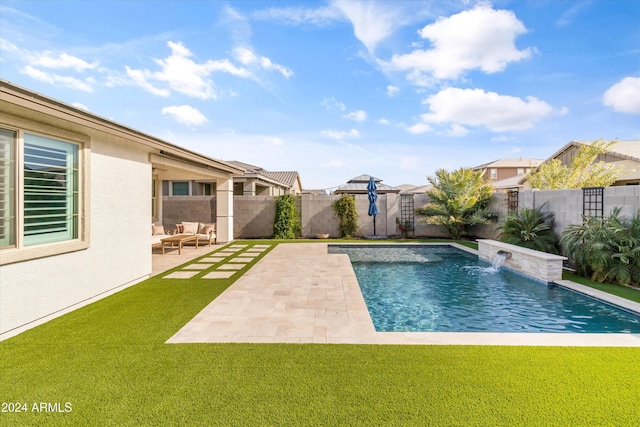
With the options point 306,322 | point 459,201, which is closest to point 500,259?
point 459,201

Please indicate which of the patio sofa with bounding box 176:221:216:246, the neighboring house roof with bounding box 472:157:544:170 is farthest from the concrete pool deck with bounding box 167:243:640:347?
the neighboring house roof with bounding box 472:157:544:170

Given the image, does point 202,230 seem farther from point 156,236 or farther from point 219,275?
point 219,275

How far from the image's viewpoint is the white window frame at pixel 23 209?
4273mm

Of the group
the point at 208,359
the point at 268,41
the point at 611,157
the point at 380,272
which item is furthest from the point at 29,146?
the point at 611,157

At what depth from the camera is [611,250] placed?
22.6ft

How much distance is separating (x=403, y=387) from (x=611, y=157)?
79.5ft

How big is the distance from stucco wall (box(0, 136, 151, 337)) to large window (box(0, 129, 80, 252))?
31cm

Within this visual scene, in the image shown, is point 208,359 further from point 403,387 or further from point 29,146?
point 29,146

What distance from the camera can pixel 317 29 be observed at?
1222 centimetres

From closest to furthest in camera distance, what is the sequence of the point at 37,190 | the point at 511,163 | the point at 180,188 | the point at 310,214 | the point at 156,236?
the point at 37,190 → the point at 156,236 → the point at 310,214 → the point at 180,188 → the point at 511,163

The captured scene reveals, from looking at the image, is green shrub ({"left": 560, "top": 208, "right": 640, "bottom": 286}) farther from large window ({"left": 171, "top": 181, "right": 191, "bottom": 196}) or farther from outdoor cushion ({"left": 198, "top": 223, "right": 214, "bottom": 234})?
large window ({"left": 171, "top": 181, "right": 191, "bottom": 196})

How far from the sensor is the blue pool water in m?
4.79

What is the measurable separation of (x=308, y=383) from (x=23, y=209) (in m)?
4.83

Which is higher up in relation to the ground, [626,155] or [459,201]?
[626,155]
